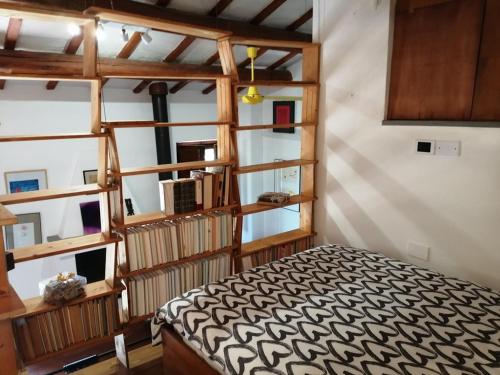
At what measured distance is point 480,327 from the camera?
1503mm

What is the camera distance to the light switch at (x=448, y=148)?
2.02 meters

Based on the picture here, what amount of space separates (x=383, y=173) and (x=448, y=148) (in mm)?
459

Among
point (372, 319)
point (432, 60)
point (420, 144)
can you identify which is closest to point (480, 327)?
point (372, 319)

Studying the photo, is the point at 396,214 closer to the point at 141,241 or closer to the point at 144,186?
the point at 141,241

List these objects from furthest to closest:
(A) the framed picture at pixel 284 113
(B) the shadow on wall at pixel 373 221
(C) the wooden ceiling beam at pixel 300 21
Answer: (A) the framed picture at pixel 284 113, (C) the wooden ceiling beam at pixel 300 21, (B) the shadow on wall at pixel 373 221

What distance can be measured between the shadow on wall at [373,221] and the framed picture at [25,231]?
12.2 ft

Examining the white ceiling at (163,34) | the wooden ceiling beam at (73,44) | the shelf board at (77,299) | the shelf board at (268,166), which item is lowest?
the shelf board at (77,299)

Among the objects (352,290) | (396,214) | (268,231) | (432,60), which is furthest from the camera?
(268,231)

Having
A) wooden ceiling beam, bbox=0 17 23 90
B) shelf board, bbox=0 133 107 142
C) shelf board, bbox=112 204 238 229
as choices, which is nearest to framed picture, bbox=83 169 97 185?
wooden ceiling beam, bbox=0 17 23 90

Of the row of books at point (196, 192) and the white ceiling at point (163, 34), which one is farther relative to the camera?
the white ceiling at point (163, 34)

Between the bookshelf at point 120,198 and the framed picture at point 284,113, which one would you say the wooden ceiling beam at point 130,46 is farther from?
the framed picture at point 284,113

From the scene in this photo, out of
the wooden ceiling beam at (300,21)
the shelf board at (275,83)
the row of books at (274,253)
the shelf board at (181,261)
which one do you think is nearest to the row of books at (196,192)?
the shelf board at (181,261)

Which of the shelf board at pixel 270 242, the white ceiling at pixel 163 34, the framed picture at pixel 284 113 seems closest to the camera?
the shelf board at pixel 270 242

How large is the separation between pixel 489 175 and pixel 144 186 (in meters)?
4.47
